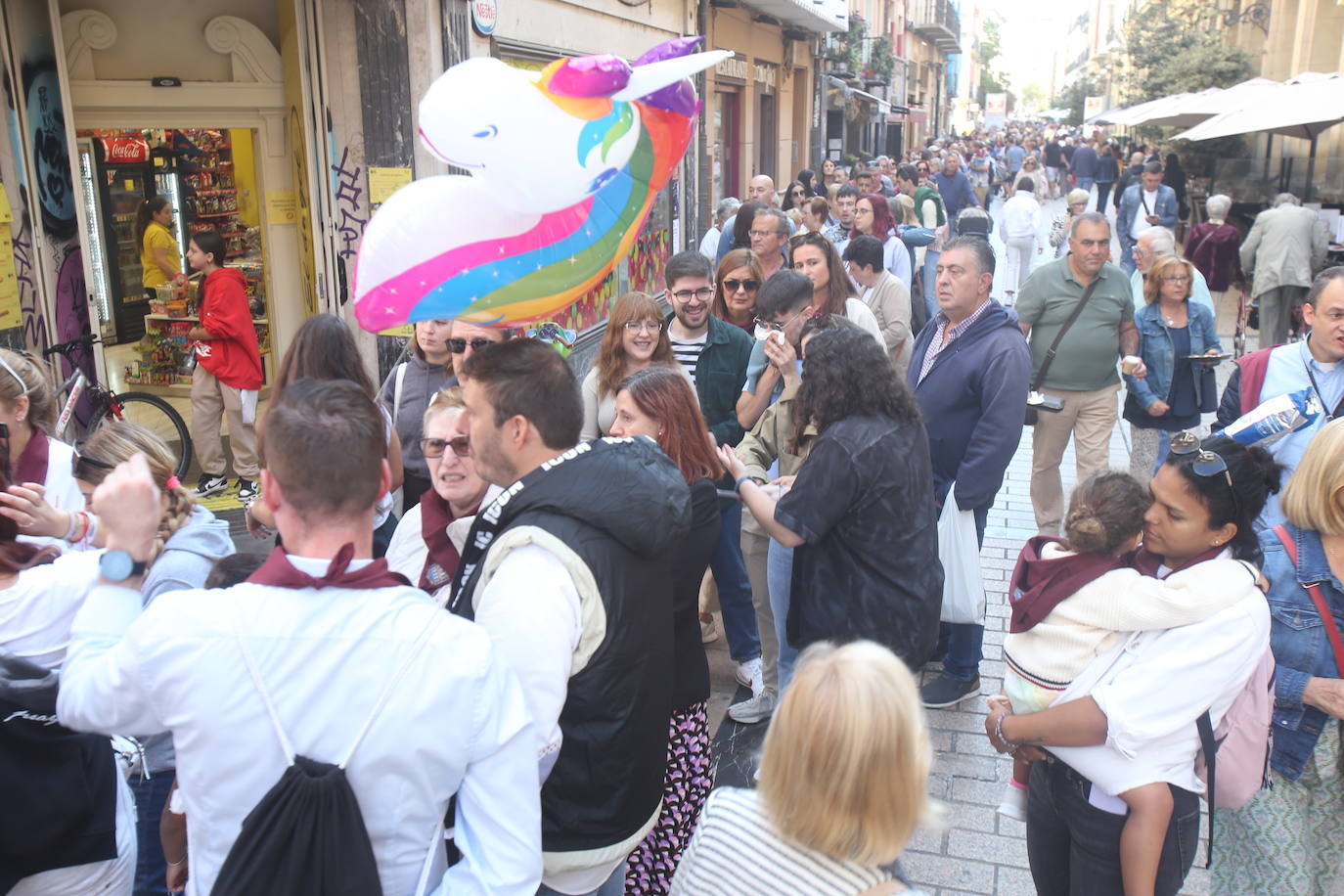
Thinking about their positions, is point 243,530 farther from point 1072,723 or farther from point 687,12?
point 687,12

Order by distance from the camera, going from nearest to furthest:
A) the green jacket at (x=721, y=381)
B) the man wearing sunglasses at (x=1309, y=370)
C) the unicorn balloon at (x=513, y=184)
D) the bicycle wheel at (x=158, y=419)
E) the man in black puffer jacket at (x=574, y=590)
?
the man in black puffer jacket at (x=574, y=590) → the unicorn balloon at (x=513, y=184) → the man wearing sunglasses at (x=1309, y=370) → the green jacket at (x=721, y=381) → the bicycle wheel at (x=158, y=419)

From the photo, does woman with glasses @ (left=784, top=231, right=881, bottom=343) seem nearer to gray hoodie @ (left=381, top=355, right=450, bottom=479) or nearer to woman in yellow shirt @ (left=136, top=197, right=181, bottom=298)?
gray hoodie @ (left=381, top=355, right=450, bottom=479)

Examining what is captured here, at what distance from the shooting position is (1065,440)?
630 centimetres

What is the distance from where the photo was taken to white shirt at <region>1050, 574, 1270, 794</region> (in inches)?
95.6

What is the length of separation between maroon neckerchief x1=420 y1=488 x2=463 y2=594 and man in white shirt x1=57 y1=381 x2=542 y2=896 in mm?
871

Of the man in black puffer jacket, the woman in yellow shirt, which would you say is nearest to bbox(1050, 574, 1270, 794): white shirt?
the man in black puffer jacket

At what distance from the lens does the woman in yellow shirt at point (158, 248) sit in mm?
10422

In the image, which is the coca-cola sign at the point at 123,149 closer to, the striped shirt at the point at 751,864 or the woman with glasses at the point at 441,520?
the woman with glasses at the point at 441,520

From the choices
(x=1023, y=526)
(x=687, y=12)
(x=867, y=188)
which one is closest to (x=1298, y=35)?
(x=867, y=188)

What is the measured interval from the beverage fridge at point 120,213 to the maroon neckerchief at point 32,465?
8.61m

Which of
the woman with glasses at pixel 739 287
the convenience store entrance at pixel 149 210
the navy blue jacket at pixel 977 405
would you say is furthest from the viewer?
the convenience store entrance at pixel 149 210

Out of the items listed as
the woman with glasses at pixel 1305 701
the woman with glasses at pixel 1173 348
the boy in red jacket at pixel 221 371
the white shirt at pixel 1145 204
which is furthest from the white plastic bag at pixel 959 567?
the white shirt at pixel 1145 204

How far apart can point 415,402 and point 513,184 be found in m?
2.55

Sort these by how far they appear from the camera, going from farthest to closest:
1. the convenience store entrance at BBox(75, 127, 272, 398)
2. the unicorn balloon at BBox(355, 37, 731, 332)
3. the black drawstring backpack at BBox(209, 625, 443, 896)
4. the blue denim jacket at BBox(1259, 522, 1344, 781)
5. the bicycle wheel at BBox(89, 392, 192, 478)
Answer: the convenience store entrance at BBox(75, 127, 272, 398) → the bicycle wheel at BBox(89, 392, 192, 478) → the blue denim jacket at BBox(1259, 522, 1344, 781) → the unicorn balloon at BBox(355, 37, 731, 332) → the black drawstring backpack at BBox(209, 625, 443, 896)
